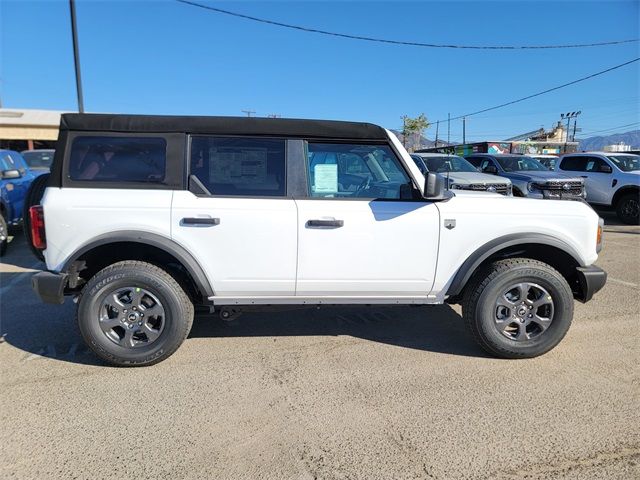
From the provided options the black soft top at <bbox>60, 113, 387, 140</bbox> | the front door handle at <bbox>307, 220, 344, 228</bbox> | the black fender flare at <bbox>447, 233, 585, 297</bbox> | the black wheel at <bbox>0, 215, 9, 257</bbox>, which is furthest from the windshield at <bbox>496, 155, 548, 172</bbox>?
the black wheel at <bbox>0, 215, 9, 257</bbox>

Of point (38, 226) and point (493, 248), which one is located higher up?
point (38, 226)

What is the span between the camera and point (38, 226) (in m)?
3.26

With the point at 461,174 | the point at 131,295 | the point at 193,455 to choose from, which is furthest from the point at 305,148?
the point at 461,174

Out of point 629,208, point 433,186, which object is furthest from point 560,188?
point 433,186

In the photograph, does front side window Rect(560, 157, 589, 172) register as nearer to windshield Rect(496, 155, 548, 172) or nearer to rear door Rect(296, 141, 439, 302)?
windshield Rect(496, 155, 548, 172)

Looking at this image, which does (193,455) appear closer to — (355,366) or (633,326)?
(355,366)

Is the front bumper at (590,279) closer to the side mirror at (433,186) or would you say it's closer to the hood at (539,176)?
the side mirror at (433,186)

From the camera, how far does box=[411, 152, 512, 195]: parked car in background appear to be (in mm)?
8961

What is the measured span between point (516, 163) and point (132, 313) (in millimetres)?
11924

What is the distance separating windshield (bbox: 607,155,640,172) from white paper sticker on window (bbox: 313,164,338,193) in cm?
1115

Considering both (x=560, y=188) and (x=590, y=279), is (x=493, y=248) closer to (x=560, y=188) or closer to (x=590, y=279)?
(x=590, y=279)

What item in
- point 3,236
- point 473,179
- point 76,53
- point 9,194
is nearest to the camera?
point 3,236

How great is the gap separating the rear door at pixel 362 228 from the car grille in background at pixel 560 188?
8418mm

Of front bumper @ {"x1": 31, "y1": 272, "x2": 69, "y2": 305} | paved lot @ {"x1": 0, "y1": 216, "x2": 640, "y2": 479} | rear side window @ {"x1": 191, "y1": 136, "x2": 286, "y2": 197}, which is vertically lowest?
paved lot @ {"x1": 0, "y1": 216, "x2": 640, "y2": 479}
